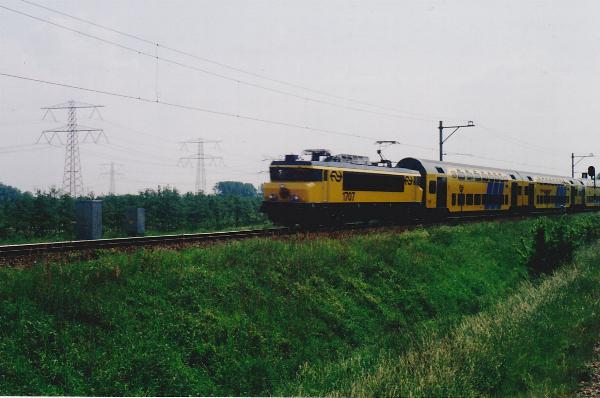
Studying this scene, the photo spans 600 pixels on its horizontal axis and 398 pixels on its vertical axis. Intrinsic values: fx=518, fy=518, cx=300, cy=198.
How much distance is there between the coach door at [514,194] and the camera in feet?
133

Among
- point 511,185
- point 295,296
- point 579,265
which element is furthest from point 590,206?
point 295,296

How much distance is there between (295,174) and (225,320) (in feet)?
37.1

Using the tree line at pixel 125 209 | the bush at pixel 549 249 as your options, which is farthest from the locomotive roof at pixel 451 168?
the tree line at pixel 125 209

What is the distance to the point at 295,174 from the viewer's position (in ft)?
73.8

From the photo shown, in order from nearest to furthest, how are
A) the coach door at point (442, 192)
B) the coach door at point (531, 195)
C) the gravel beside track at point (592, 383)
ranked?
the gravel beside track at point (592, 383) < the coach door at point (442, 192) < the coach door at point (531, 195)

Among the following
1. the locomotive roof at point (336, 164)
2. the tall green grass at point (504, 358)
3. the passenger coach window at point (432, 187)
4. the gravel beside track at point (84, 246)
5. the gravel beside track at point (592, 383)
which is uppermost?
the locomotive roof at point (336, 164)

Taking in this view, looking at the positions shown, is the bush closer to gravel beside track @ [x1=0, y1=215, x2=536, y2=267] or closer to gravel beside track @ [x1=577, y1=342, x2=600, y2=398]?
gravel beside track @ [x1=0, y1=215, x2=536, y2=267]

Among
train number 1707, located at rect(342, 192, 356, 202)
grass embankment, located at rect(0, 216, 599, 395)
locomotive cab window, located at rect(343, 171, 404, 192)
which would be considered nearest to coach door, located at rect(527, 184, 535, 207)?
locomotive cab window, located at rect(343, 171, 404, 192)

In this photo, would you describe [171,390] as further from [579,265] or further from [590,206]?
[590,206]

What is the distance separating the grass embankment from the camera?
30.9ft

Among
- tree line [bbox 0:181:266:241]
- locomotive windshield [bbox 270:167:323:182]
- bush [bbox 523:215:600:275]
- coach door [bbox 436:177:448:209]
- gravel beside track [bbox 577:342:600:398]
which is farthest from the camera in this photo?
coach door [bbox 436:177:448:209]

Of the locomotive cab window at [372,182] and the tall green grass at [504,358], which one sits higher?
the locomotive cab window at [372,182]

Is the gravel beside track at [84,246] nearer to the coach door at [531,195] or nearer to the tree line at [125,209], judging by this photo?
the tree line at [125,209]

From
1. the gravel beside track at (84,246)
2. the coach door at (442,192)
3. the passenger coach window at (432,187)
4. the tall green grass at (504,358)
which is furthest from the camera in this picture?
the coach door at (442,192)
